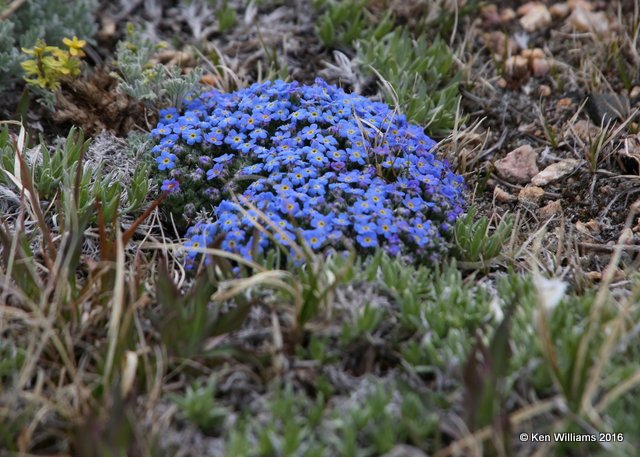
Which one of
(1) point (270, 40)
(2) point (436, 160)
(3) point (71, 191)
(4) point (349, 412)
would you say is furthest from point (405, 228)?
(1) point (270, 40)

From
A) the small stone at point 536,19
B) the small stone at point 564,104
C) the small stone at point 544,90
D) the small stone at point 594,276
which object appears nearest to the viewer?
the small stone at point 594,276

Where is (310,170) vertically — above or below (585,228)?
above

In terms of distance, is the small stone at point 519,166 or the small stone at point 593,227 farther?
the small stone at point 519,166

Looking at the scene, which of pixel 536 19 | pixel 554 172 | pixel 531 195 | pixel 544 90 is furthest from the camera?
pixel 536 19

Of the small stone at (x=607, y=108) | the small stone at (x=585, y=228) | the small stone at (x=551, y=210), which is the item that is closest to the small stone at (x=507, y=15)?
the small stone at (x=607, y=108)

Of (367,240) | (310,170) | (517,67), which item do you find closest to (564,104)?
(517,67)

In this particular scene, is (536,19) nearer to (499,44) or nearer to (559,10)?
(559,10)

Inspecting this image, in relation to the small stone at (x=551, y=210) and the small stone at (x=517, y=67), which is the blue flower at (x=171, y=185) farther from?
the small stone at (x=517, y=67)

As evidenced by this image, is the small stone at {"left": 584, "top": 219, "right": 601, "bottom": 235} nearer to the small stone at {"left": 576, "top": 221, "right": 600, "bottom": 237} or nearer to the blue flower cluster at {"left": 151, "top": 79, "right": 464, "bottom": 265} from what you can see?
the small stone at {"left": 576, "top": 221, "right": 600, "bottom": 237}
